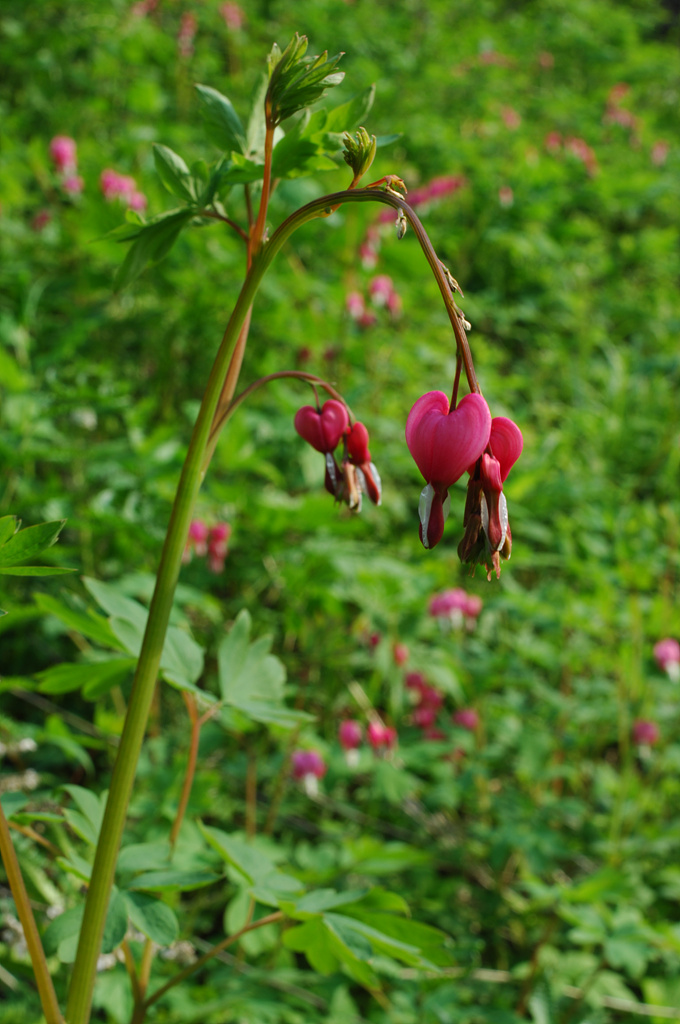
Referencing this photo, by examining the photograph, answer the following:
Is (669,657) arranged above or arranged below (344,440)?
below

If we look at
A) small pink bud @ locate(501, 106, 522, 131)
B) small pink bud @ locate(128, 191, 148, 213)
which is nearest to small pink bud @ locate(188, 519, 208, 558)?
small pink bud @ locate(128, 191, 148, 213)

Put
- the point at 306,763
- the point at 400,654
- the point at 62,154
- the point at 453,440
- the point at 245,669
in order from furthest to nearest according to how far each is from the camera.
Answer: the point at 62,154 < the point at 400,654 < the point at 306,763 < the point at 245,669 < the point at 453,440

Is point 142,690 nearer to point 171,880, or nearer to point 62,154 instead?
point 171,880

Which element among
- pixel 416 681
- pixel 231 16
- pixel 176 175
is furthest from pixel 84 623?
pixel 231 16

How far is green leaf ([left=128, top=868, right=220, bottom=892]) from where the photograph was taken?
0.82 m

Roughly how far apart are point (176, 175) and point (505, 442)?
443 mm

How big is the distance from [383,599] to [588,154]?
5.53 metres

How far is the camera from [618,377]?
439cm

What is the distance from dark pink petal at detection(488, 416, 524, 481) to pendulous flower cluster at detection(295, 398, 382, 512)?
188 mm

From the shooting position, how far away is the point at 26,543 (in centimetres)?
66

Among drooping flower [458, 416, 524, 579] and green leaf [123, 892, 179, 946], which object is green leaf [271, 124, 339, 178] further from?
green leaf [123, 892, 179, 946]

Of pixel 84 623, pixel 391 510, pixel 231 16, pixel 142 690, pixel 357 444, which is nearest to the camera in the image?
pixel 142 690

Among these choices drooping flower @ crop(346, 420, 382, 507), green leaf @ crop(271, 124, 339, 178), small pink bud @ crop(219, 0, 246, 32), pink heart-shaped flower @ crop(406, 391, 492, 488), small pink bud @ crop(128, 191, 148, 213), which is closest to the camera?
pink heart-shaped flower @ crop(406, 391, 492, 488)

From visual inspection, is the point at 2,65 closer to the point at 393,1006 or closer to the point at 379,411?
the point at 379,411
